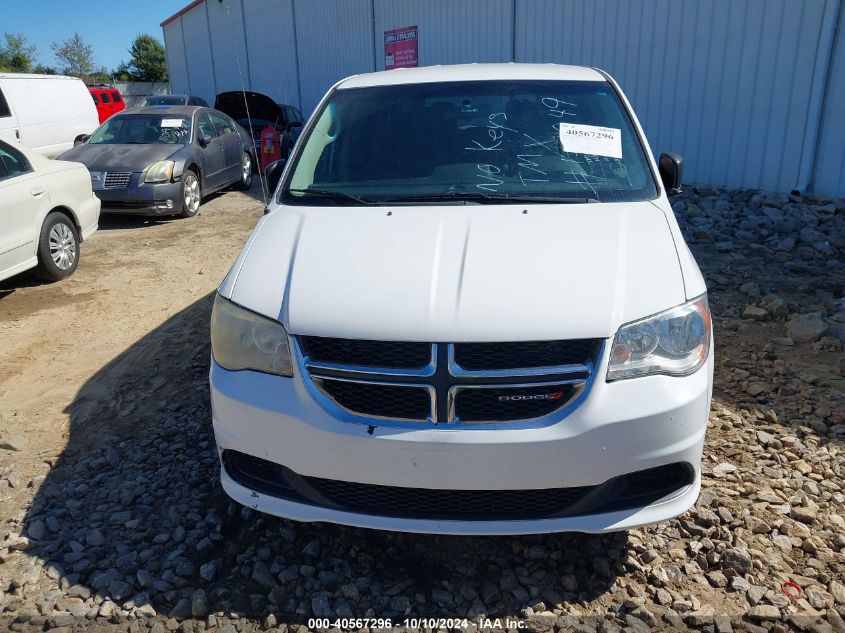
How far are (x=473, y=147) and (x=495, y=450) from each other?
1.79 m

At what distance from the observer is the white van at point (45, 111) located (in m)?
12.2

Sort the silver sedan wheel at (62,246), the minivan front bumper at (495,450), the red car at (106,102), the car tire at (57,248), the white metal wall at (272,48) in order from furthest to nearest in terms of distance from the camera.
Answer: the red car at (106,102)
the white metal wall at (272,48)
the silver sedan wheel at (62,246)
the car tire at (57,248)
the minivan front bumper at (495,450)

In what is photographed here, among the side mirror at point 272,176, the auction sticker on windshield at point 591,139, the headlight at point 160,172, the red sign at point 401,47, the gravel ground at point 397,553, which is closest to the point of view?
the gravel ground at point 397,553

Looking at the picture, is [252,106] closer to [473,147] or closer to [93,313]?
[93,313]

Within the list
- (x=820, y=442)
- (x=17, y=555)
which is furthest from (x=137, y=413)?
(x=820, y=442)

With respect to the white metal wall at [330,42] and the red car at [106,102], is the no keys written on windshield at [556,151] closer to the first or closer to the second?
the white metal wall at [330,42]


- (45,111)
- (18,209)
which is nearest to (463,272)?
(18,209)

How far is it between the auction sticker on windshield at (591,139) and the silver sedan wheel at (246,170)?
31.3 ft

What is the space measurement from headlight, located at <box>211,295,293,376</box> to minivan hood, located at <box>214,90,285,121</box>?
12696 millimetres

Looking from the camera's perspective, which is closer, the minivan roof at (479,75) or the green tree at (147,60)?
the minivan roof at (479,75)

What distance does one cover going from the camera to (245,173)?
1205 cm

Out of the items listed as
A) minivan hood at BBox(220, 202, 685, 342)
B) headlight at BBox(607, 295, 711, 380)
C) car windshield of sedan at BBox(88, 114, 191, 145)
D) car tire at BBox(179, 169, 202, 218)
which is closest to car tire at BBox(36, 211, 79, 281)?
car tire at BBox(179, 169, 202, 218)

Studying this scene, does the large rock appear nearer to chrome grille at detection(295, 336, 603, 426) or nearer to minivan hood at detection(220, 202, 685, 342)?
minivan hood at detection(220, 202, 685, 342)

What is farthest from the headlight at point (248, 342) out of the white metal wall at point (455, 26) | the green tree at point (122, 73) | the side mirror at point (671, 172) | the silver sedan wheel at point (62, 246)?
the green tree at point (122, 73)
